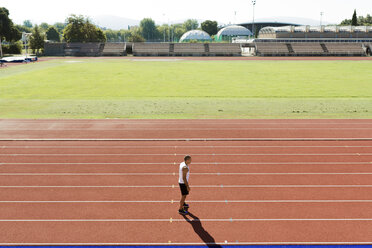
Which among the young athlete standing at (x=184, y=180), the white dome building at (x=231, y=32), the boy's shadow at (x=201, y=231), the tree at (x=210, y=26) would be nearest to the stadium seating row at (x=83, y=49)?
the young athlete standing at (x=184, y=180)

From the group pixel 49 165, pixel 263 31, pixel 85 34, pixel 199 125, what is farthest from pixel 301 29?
pixel 49 165

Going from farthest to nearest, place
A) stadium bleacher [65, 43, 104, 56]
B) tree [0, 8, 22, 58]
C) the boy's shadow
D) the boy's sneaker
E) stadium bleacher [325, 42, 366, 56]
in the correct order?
stadium bleacher [65, 43, 104, 56] < stadium bleacher [325, 42, 366, 56] < tree [0, 8, 22, 58] < the boy's sneaker < the boy's shadow

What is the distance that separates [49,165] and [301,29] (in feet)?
320

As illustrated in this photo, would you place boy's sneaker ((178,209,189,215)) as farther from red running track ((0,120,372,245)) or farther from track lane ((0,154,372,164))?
track lane ((0,154,372,164))

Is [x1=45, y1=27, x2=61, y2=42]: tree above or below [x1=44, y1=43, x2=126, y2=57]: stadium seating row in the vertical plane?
above

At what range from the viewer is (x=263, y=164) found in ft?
39.0

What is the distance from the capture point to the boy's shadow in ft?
24.4

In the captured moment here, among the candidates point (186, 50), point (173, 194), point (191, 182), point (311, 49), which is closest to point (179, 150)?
point (191, 182)

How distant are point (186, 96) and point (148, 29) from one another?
172529mm

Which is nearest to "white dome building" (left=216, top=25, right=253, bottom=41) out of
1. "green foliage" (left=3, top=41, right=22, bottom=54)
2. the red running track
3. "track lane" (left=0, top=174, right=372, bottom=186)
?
"green foliage" (left=3, top=41, right=22, bottom=54)

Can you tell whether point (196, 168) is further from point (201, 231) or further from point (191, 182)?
point (201, 231)

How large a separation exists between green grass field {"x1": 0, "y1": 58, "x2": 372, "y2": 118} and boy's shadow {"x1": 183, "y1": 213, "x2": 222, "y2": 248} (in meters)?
10.6

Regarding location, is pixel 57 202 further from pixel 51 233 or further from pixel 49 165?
pixel 49 165

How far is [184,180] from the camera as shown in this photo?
327 inches
